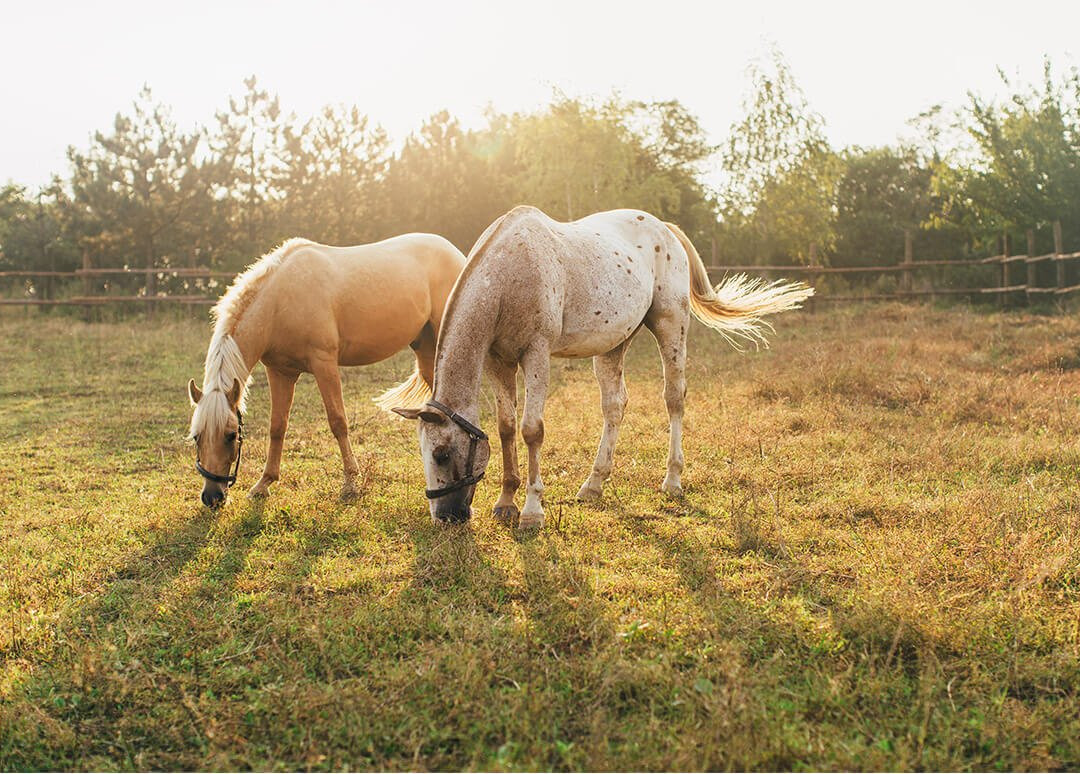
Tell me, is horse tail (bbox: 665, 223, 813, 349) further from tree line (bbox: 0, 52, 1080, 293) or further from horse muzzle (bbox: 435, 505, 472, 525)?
tree line (bbox: 0, 52, 1080, 293)

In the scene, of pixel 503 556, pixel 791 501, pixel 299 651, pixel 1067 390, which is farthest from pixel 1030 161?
pixel 299 651

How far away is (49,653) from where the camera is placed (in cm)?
334

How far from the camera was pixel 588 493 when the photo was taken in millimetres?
5621

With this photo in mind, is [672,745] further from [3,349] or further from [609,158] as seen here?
[609,158]

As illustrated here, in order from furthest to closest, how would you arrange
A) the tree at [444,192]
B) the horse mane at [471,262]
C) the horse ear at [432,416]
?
the tree at [444,192] < the horse mane at [471,262] < the horse ear at [432,416]

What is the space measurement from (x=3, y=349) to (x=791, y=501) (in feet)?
48.8

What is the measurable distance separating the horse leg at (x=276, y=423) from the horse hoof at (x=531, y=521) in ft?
7.01

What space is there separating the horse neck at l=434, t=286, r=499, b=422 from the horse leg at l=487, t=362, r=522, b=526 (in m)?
0.37

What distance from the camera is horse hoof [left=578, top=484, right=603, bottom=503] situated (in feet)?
18.3

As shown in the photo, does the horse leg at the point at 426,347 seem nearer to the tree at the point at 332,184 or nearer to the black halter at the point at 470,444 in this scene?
the black halter at the point at 470,444

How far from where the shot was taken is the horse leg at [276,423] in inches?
237

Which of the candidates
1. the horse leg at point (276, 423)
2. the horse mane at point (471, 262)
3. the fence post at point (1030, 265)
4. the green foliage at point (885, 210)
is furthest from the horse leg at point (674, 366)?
the green foliage at point (885, 210)

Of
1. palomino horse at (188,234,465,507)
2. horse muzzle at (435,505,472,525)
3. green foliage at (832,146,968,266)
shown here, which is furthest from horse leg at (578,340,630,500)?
green foliage at (832,146,968,266)

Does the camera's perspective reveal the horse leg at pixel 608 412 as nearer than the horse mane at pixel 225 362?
No
